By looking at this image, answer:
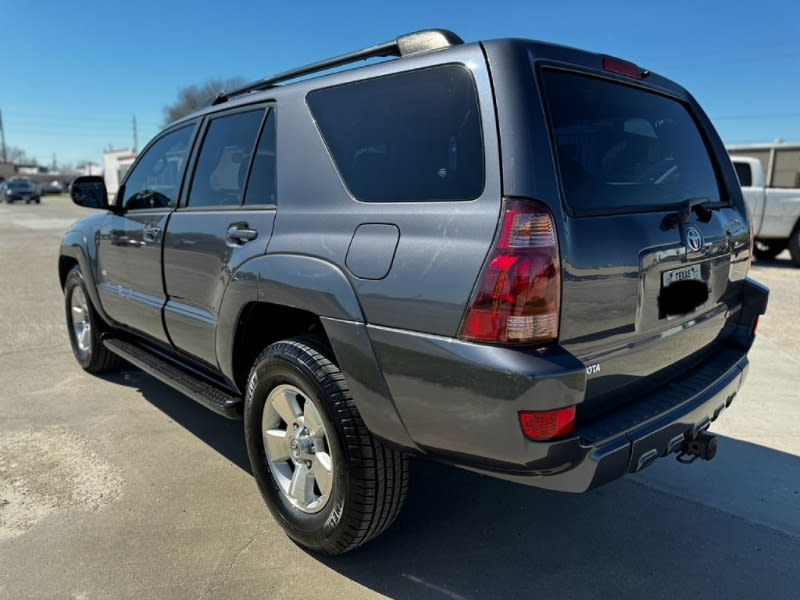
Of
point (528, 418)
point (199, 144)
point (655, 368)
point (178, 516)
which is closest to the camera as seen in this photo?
point (528, 418)

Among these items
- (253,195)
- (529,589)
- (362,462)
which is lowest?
(529,589)

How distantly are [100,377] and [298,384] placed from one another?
3108 mm

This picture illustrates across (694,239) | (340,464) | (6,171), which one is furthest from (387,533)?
(6,171)

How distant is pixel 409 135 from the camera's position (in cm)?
221

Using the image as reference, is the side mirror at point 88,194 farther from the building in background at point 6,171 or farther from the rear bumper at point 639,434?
the building in background at point 6,171

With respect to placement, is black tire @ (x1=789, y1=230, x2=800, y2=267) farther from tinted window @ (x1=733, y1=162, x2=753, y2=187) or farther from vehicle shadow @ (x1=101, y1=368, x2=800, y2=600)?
vehicle shadow @ (x1=101, y1=368, x2=800, y2=600)

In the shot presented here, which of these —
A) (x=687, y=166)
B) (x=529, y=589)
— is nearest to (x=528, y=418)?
(x=529, y=589)

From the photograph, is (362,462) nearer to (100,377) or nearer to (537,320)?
(537,320)

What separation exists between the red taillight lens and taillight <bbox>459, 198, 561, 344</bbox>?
219mm

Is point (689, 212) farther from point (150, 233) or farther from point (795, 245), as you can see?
point (795, 245)

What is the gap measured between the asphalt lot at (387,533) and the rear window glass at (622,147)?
58.2 inches

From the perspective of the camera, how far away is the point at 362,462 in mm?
2242

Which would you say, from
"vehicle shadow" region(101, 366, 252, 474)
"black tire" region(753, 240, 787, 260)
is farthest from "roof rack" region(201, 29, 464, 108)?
"black tire" region(753, 240, 787, 260)

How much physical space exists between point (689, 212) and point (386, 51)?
1.40 meters
